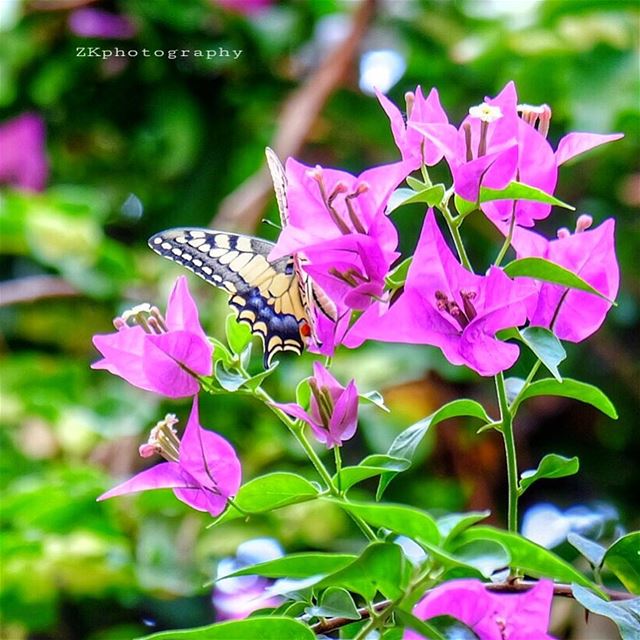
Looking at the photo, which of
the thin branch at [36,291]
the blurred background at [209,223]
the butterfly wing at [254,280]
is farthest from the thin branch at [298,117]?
the butterfly wing at [254,280]

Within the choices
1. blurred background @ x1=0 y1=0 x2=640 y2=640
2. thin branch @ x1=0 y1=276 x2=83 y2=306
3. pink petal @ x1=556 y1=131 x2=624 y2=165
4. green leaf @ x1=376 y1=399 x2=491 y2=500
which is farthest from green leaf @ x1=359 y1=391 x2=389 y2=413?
thin branch @ x1=0 y1=276 x2=83 y2=306

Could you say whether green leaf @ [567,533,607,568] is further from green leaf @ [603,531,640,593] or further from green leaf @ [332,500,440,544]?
green leaf @ [332,500,440,544]

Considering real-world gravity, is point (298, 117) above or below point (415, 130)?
below

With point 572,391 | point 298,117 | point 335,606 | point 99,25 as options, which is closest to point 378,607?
point 335,606

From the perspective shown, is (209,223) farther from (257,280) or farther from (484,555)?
Result: (484,555)

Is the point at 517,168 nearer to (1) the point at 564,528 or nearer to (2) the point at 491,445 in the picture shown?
(1) the point at 564,528

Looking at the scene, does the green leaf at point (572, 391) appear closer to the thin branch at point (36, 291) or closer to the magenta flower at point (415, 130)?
the magenta flower at point (415, 130)

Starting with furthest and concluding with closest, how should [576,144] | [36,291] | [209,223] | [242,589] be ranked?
[209,223] < [36,291] < [242,589] < [576,144]
